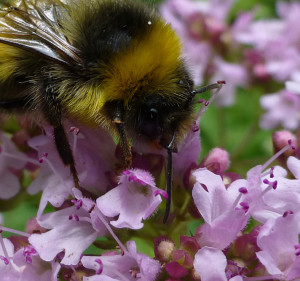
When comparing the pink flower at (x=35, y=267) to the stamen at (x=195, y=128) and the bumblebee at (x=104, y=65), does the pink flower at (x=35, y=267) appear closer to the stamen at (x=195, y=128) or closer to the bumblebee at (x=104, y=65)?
Result: the bumblebee at (x=104, y=65)

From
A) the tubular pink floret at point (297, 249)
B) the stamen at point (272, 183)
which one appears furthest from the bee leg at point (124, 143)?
the tubular pink floret at point (297, 249)

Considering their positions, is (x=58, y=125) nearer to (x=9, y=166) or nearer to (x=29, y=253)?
(x=29, y=253)

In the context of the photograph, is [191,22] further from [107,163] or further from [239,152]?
[107,163]

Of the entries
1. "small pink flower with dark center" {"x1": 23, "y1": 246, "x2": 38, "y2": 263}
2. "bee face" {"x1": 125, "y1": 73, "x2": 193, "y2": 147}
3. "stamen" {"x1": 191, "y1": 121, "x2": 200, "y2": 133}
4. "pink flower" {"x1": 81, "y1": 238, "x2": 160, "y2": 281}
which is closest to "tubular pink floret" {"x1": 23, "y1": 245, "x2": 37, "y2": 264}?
"small pink flower with dark center" {"x1": 23, "y1": 246, "x2": 38, "y2": 263}

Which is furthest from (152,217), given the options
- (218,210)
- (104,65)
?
(104,65)

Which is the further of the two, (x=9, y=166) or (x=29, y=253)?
(x=9, y=166)

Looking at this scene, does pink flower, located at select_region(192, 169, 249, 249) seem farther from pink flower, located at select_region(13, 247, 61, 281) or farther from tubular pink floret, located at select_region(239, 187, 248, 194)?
pink flower, located at select_region(13, 247, 61, 281)

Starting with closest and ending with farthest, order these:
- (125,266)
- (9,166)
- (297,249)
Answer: (297,249) → (125,266) → (9,166)
